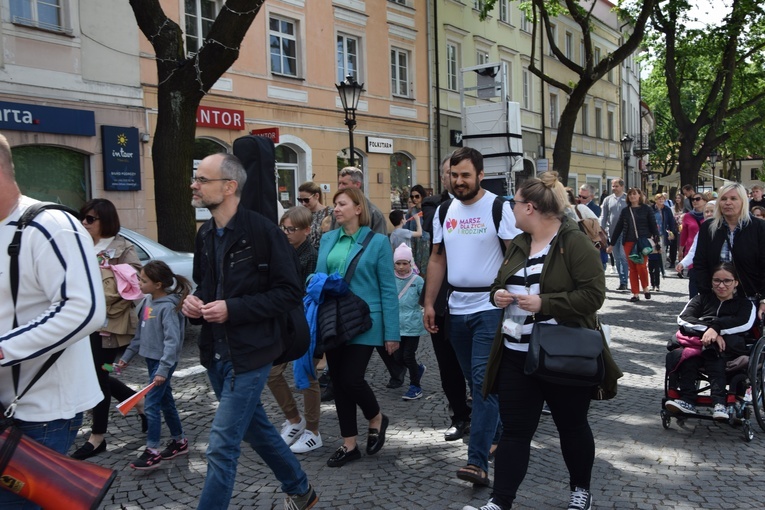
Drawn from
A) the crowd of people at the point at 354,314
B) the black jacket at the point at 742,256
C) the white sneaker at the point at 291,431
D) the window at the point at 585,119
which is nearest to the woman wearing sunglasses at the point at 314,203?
the crowd of people at the point at 354,314

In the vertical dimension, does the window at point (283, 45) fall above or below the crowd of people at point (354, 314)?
above

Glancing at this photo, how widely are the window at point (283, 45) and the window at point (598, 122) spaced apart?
25.4 metres

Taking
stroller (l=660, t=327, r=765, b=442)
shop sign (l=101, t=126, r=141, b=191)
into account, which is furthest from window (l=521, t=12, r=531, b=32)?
stroller (l=660, t=327, r=765, b=442)

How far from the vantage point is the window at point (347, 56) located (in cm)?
2245

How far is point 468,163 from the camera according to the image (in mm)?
4570

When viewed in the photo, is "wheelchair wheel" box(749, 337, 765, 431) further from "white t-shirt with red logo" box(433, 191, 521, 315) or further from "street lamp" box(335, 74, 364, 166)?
"street lamp" box(335, 74, 364, 166)

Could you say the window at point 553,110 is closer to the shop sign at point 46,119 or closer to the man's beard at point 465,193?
the shop sign at point 46,119

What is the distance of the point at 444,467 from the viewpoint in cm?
485

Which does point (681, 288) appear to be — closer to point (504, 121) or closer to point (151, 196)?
point (504, 121)

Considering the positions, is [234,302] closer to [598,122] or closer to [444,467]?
[444,467]

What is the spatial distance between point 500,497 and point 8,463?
2.31 m

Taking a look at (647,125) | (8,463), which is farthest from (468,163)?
(647,125)

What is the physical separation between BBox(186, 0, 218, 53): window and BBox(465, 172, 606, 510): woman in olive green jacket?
15413 millimetres

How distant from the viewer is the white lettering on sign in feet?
45.4
